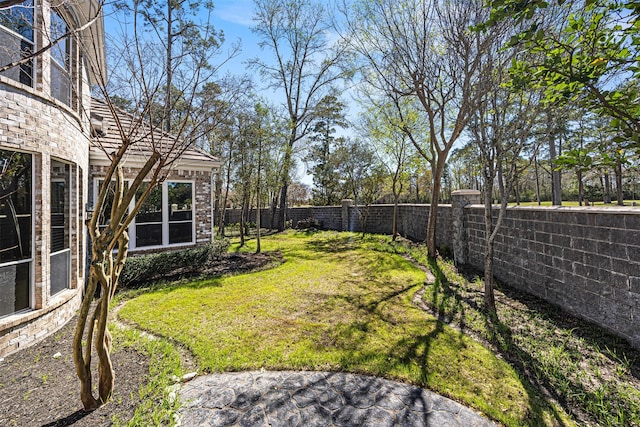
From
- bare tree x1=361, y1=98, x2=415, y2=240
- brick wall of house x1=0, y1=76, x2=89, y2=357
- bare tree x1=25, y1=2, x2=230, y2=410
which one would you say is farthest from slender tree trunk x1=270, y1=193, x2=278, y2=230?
bare tree x1=25, y1=2, x2=230, y2=410

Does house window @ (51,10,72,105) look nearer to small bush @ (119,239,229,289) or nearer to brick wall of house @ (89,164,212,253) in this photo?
brick wall of house @ (89,164,212,253)

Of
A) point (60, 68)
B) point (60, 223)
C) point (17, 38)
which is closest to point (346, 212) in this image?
point (60, 223)

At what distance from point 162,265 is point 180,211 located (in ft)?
6.33

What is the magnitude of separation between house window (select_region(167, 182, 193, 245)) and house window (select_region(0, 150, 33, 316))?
4.31m

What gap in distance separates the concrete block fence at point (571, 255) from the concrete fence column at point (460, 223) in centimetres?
3

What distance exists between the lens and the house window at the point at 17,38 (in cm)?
389

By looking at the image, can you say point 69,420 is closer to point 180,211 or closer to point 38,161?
point 38,161

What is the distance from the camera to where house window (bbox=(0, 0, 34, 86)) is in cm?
389

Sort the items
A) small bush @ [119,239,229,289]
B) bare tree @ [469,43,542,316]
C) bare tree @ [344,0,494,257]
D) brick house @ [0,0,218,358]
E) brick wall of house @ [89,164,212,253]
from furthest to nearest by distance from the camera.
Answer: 1. brick wall of house @ [89,164,212,253]
2. small bush @ [119,239,229,289]
3. bare tree @ [344,0,494,257]
4. bare tree @ [469,43,542,316]
5. brick house @ [0,0,218,358]

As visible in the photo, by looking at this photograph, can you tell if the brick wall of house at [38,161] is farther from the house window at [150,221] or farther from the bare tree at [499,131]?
the bare tree at [499,131]

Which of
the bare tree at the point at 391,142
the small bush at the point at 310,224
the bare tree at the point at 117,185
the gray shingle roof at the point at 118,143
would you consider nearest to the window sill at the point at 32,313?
the bare tree at the point at 117,185

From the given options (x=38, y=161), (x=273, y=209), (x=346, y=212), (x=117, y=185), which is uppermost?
(x=38, y=161)

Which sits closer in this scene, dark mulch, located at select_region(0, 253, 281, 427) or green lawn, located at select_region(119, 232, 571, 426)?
dark mulch, located at select_region(0, 253, 281, 427)

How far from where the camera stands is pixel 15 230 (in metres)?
3.93
